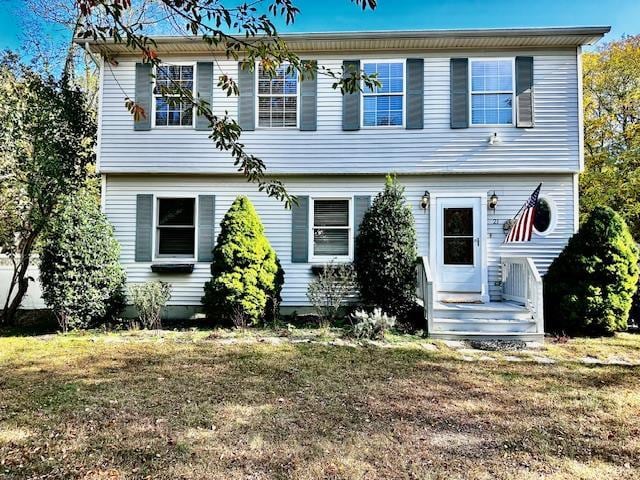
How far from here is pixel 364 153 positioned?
8.22m

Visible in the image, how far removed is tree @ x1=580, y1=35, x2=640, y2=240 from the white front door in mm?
6298

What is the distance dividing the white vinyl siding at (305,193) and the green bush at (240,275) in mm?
969

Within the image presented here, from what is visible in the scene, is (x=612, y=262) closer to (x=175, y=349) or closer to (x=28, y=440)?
(x=175, y=349)

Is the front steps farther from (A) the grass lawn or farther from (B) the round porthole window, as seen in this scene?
(B) the round porthole window

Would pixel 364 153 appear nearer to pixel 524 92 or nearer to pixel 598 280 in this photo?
pixel 524 92

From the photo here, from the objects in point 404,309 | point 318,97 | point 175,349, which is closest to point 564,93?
point 318,97

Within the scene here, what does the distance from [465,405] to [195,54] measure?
7899 millimetres

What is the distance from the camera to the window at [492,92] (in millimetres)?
8094

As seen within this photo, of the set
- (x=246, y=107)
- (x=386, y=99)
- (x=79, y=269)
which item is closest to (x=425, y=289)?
(x=386, y=99)

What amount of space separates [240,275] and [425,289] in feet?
9.99

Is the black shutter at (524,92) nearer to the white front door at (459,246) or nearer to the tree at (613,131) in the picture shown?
the white front door at (459,246)

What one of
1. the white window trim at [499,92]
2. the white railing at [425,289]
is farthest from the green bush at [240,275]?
the white window trim at [499,92]

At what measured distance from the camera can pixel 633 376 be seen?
471cm

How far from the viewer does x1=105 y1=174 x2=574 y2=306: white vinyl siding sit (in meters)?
8.01
